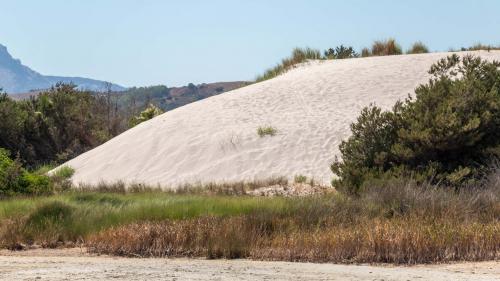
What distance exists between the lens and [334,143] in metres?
24.8

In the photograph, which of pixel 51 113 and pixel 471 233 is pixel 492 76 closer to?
pixel 471 233

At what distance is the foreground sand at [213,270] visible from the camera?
9.46 m

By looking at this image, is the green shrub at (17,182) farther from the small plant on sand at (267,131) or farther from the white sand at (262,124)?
the small plant on sand at (267,131)

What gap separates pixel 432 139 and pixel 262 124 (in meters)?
11.4

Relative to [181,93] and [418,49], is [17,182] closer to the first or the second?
[418,49]

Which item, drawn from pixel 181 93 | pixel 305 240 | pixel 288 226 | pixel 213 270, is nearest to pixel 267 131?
pixel 288 226

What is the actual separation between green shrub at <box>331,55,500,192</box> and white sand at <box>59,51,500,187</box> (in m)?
4.94

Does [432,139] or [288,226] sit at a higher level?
[432,139]

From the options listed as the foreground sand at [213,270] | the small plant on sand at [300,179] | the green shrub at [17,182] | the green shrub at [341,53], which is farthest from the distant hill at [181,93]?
the foreground sand at [213,270]

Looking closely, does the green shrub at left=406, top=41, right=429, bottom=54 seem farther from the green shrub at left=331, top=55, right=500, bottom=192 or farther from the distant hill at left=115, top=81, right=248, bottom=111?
the distant hill at left=115, top=81, right=248, bottom=111

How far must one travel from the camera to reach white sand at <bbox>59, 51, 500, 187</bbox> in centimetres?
2425

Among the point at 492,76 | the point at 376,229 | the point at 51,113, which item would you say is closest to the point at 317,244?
the point at 376,229

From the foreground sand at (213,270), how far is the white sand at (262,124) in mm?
11363

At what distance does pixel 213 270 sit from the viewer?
401 inches
